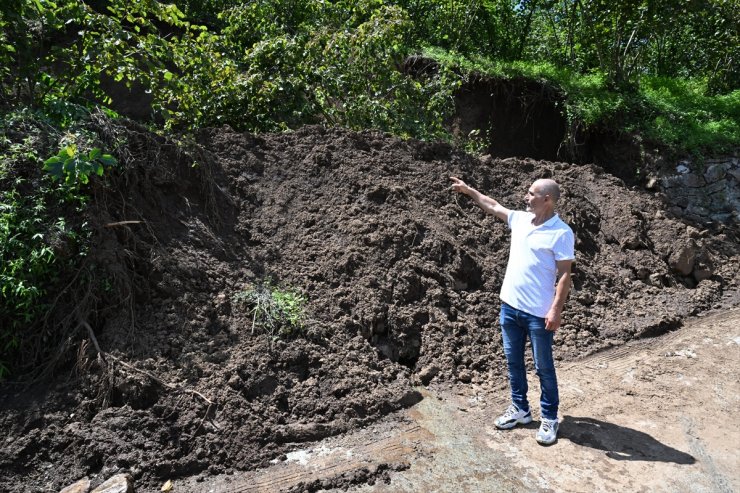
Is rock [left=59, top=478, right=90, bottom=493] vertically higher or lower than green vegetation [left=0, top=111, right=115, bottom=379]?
lower

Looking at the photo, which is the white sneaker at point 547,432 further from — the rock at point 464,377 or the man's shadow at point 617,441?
the rock at point 464,377

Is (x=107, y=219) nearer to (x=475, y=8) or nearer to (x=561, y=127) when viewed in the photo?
(x=561, y=127)

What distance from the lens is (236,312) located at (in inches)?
191

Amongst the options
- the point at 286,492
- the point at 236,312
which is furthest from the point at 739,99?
the point at 286,492

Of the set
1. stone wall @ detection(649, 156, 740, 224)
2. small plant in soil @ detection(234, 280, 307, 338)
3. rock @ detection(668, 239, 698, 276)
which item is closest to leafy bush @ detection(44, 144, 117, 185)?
small plant in soil @ detection(234, 280, 307, 338)

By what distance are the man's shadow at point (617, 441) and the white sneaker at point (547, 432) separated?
0.44ft

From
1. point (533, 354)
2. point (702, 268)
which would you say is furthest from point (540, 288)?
point (702, 268)

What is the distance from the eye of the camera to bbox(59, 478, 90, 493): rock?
3592 millimetres

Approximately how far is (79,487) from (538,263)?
9.97 feet

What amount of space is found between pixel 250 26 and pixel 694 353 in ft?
21.1

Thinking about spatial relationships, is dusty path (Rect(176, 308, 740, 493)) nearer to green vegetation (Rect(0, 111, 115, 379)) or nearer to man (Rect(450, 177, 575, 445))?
man (Rect(450, 177, 575, 445))

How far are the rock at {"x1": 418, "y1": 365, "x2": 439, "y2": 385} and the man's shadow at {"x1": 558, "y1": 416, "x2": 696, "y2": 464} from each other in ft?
3.38

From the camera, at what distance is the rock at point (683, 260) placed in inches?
267

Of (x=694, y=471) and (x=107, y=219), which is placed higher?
(x=107, y=219)
